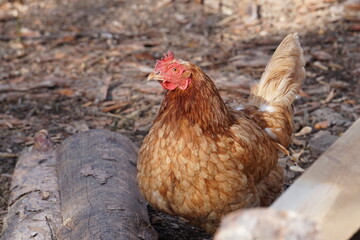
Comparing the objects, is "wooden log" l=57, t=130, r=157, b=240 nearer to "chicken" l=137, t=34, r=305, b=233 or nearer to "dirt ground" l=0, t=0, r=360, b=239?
"chicken" l=137, t=34, r=305, b=233

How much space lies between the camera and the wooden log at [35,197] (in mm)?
3281

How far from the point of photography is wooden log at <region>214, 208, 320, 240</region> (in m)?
1.41

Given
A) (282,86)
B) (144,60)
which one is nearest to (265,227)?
(282,86)

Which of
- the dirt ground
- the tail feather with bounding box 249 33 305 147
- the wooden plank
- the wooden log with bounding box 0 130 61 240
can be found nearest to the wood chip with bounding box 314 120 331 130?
the dirt ground

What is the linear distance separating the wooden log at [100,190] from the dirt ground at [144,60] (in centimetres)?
50

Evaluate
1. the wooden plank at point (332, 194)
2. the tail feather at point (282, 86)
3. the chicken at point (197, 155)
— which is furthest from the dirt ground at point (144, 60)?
the wooden plank at point (332, 194)

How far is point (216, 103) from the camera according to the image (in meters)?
3.14

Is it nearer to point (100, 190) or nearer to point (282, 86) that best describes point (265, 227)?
point (100, 190)

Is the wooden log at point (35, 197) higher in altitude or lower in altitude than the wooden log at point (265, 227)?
lower

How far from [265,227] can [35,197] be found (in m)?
2.43

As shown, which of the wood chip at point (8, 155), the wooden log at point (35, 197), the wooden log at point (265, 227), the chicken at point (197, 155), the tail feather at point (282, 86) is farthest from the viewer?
the wood chip at point (8, 155)

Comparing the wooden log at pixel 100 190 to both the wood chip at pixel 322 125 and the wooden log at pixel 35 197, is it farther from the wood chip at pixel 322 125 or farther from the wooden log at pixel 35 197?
the wood chip at pixel 322 125

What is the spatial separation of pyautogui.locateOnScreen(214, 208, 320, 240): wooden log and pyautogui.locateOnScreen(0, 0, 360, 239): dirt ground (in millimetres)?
2435

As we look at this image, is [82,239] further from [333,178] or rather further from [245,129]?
[333,178]
